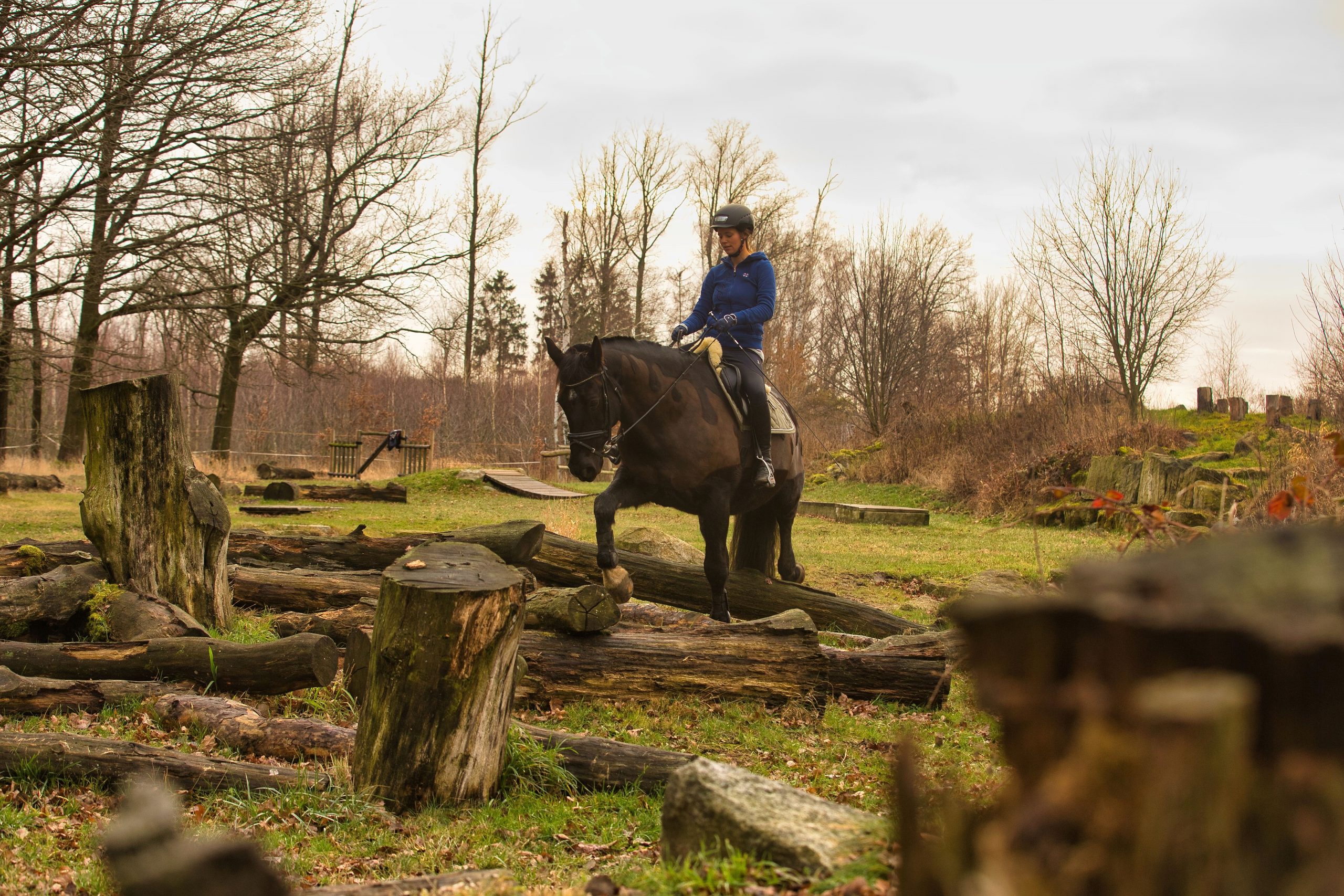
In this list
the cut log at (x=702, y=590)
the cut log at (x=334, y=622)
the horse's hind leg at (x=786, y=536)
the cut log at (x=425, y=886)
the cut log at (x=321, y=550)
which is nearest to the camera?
the cut log at (x=425, y=886)

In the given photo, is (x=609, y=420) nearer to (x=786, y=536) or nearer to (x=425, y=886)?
(x=786, y=536)

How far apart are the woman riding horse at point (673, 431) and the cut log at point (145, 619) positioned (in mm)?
2729

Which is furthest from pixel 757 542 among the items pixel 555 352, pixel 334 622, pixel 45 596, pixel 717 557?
pixel 45 596

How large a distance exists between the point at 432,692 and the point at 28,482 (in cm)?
1904

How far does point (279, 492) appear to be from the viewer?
20234mm

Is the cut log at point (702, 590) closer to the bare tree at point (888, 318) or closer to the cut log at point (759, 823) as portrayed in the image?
the cut log at point (759, 823)

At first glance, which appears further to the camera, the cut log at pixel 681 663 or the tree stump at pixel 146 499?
→ the tree stump at pixel 146 499

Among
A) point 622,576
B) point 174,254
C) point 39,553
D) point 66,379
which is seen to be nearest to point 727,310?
point 622,576

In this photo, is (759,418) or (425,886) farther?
(759,418)

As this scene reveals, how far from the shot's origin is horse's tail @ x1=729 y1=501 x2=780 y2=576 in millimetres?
8648

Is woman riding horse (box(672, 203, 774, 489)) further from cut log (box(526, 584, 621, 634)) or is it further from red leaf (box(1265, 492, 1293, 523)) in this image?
red leaf (box(1265, 492, 1293, 523))

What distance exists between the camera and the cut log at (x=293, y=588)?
7.55 metres

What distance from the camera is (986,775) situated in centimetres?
454

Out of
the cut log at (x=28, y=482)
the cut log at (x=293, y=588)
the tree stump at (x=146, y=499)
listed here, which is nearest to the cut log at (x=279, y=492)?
the cut log at (x=28, y=482)
